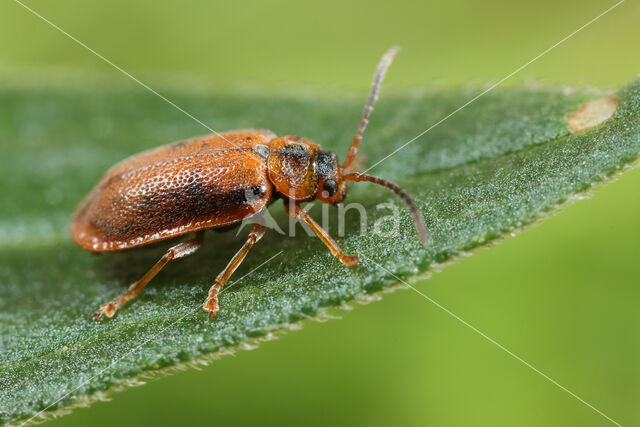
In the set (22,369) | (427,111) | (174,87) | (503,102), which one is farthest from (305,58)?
(22,369)

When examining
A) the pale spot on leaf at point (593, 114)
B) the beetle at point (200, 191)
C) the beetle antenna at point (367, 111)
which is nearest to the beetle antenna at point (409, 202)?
the beetle at point (200, 191)

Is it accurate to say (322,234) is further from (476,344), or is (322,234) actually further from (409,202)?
(476,344)

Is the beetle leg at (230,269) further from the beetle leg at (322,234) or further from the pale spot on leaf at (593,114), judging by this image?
the pale spot on leaf at (593,114)

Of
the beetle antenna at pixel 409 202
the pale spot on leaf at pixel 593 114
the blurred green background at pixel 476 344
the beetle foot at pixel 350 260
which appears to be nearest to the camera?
the beetle antenna at pixel 409 202

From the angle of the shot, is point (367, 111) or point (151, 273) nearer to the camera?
point (151, 273)

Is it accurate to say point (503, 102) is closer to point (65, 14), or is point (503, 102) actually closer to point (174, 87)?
point (174, 87)

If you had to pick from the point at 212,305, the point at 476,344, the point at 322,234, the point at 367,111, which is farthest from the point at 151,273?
the point at 476,344
